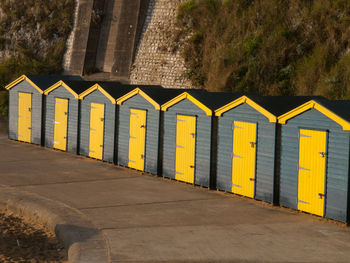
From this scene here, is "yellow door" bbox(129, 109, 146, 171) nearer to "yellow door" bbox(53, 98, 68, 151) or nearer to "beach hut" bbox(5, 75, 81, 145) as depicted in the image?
"yellow door" bbox(53, 98, 68, 151)

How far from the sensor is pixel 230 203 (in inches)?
511

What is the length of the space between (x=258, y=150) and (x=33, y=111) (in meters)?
11.7

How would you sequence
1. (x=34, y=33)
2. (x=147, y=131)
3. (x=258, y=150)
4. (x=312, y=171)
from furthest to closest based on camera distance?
(x=34, y=33) < (x=147, y=131) < (x=258, y=150) < (x=312, y=171)

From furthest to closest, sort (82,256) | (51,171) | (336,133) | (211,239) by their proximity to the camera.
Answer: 1. (51,171)
2. (336,133)
3. (211,239)
4. (82,256)

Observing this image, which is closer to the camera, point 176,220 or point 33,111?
point 176,220

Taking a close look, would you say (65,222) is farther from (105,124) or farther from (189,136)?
(105,124)

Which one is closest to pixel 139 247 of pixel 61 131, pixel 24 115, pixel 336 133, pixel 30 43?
pixel 336 133

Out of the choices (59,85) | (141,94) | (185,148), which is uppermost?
(59,85)

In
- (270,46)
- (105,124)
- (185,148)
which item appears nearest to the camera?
(185,148)

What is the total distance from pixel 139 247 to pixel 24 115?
572 inches

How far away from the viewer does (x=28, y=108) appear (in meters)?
22.1

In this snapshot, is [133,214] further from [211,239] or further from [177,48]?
[177,48]

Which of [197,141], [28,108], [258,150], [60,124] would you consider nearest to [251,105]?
[258,150]

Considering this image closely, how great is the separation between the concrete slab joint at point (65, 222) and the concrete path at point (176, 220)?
7.6 inches
